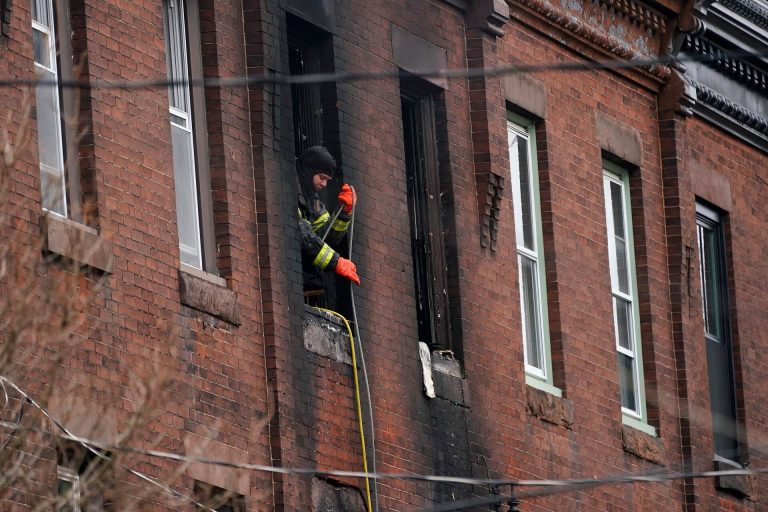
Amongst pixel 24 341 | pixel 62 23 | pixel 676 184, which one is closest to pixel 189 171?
pixel 62 23

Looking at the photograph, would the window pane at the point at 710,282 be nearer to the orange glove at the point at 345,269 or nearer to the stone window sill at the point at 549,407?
the stone window sill at the point at 549,407

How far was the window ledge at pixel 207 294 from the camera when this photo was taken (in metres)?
19.0

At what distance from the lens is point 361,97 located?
22094 millimetres

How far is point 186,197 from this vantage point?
19.8 metres

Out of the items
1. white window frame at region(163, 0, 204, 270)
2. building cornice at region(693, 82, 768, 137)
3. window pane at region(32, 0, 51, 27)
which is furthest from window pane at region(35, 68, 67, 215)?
building cornice at region(693, 82, 768, 137)

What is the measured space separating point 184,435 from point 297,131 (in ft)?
13.6

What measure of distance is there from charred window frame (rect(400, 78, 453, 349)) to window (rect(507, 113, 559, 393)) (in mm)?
1365

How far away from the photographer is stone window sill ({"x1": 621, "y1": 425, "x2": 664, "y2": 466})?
83.3 ft

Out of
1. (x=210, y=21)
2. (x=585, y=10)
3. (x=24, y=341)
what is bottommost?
(x=24, y=341)

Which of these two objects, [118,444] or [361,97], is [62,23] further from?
[118,444]

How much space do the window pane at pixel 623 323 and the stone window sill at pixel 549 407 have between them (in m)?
2.05

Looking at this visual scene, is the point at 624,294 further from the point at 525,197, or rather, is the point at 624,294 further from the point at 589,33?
the point at 589,33

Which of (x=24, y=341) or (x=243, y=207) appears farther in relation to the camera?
(x=243, y=207)

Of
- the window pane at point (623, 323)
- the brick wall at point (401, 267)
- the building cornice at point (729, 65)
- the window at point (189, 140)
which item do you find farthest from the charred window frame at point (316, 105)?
the building cornice at point (729, 65)
